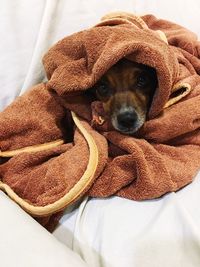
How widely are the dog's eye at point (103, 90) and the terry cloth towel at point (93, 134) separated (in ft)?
0.10

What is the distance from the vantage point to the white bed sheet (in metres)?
0.62

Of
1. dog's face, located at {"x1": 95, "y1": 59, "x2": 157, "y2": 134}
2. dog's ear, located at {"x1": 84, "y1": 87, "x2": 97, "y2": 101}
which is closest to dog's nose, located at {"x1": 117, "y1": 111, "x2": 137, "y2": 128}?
dog's face, located at {"x1": 95, "y1": 59, "x2": 157, "y2": 134}

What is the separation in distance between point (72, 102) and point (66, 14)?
1.03 feet

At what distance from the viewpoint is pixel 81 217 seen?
781mm

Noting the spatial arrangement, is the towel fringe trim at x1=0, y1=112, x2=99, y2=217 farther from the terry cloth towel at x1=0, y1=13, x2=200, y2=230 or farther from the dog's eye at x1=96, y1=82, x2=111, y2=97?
the dog's eye at x1=96, y1=82, x2=111, y2=97

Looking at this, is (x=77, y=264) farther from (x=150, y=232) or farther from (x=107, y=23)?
(x=107, y=23)

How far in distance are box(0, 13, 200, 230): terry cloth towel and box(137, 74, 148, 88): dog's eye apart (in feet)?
0.22

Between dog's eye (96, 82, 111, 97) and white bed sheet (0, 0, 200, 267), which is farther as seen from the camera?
dog's eye (96, 82, 111, 97)

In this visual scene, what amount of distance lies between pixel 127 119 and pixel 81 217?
0.24 m

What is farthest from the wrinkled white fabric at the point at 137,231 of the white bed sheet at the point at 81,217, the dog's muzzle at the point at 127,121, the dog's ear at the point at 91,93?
the dog's ear at the point at 91,93

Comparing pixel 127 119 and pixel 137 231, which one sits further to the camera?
pixel 127 119

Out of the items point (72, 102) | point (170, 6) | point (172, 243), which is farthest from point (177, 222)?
point (170, 6)

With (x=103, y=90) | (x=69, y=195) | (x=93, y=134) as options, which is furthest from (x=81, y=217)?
(x=103, y=90)

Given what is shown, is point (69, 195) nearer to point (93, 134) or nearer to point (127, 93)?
point (93, 134)
